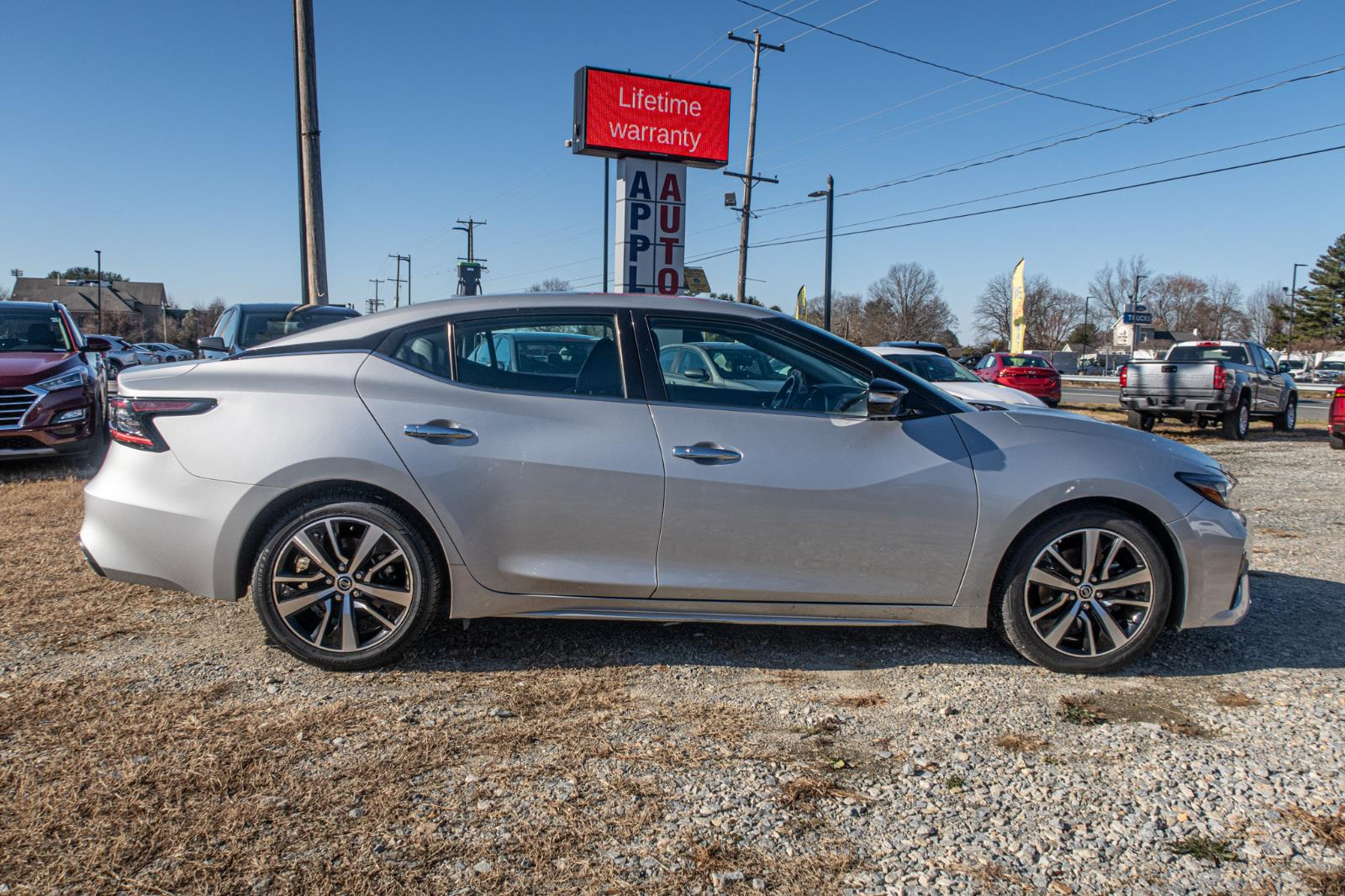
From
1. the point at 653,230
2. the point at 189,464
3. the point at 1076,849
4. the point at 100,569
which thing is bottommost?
the point at 1076,849

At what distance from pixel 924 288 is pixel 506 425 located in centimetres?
9840

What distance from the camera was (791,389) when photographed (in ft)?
12.8

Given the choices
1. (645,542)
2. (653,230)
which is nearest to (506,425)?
(645,542)

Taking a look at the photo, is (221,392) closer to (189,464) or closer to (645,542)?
(189,464)

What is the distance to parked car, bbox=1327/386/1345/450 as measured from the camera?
45.6 ft

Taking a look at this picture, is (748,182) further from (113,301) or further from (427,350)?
(113,301)

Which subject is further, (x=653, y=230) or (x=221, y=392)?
(x=653, y=230)

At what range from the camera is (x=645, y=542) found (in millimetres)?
3643

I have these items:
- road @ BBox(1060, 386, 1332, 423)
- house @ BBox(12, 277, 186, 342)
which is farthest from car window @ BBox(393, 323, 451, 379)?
house @ BBox(12, 277, 186, 342)

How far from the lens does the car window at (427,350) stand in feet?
12.4

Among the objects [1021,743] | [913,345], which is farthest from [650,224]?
[1021,743]

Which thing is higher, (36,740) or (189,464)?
(189,464)

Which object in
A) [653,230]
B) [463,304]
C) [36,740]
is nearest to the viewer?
[36,740]

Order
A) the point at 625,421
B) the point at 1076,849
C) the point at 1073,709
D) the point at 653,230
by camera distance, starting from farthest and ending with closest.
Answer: the point at 653,230 → the point at 625,421 → the point at 1073,709 → the point at 1076,849
